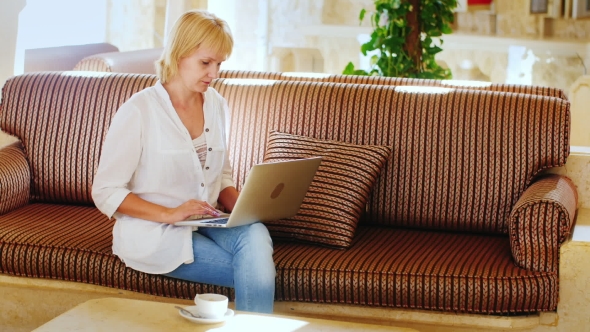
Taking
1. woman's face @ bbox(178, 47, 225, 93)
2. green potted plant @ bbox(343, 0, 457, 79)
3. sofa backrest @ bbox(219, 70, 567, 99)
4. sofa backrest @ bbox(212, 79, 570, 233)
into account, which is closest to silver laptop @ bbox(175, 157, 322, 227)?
woman's face @ bbox(178, 47, 225, 93)

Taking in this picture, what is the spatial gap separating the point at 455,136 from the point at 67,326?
5.05 feet

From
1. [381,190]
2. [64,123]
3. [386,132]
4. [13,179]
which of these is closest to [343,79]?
[386,132]

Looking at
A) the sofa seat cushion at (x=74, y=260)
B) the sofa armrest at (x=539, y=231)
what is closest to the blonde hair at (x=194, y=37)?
the sofa seat cushion at (x=74, y=260)

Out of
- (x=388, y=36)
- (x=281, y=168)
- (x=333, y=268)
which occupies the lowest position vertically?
(x=333, y=268)

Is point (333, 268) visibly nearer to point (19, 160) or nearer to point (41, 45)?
point (19, 160)

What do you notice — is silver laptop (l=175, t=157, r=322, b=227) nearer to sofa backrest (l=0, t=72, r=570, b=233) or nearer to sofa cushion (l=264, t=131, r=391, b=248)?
sofa cushion (l=264, t=131, r=391, b=248)

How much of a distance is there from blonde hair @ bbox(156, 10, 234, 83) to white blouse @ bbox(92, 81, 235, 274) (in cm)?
11

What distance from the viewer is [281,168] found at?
2355 millimetres

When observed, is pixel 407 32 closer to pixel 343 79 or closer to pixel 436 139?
pixel 343 79

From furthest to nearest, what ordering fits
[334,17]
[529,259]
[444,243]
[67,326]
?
[334,17] < [444,243] < [529,259] < [67,326]

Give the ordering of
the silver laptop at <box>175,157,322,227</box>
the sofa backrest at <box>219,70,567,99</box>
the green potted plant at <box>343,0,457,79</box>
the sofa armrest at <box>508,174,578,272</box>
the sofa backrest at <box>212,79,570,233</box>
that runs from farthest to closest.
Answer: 1. the green potted plant at <box>343,0,457,79</box>
2. the sofa backrest at <box>219,70,567,99</box>
3. the sofa backrest at <box>212,79,570,233</box>
4. the sofa armrest at <box>508,174,578,272</box>
5. the silver laptop at <box>175,157,322,227</box>

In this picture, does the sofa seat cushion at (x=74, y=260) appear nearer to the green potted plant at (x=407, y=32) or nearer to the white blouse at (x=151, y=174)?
the white blouse at (x=151, y=174)

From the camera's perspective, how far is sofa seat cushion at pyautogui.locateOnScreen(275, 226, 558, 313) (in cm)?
248

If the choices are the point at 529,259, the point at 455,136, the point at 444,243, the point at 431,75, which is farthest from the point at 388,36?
the point at 529,259
